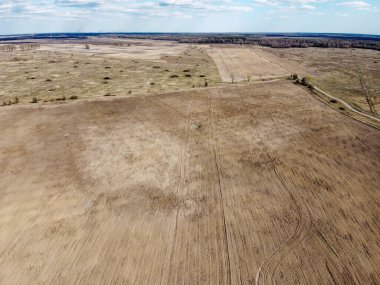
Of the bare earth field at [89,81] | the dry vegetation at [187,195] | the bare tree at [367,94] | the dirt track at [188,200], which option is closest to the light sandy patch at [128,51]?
the bare earth field at [89,81]

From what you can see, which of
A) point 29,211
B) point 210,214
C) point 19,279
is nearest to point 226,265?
point 210,214

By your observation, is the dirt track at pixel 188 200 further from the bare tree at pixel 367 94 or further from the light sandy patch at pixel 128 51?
the light sandy patch at pixel 128 51

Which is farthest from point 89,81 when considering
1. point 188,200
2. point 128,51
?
point 128,51

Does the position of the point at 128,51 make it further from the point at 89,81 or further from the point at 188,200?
the point at 188,200

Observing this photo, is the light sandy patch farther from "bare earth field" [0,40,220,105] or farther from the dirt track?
the dirt track

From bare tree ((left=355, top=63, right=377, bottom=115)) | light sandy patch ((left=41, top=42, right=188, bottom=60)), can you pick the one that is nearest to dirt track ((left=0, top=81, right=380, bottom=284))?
bare tree ((left=355, top=63, right=377, bottom=115))

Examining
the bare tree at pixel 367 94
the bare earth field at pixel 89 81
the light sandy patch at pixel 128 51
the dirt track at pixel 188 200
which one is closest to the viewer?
the dirt track at pixel 188 200
